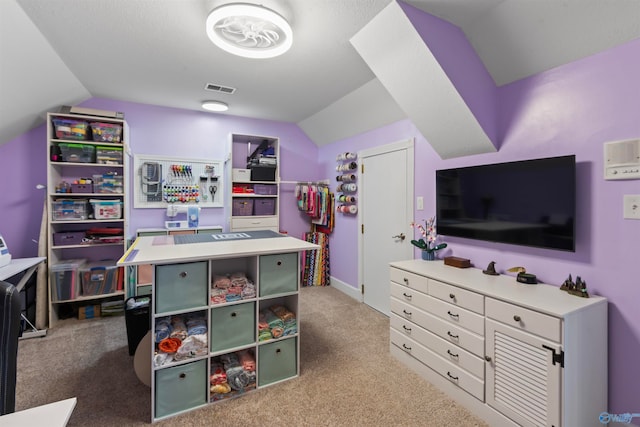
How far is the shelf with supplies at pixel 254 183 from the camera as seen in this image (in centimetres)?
402

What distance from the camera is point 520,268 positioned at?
2.05 metres

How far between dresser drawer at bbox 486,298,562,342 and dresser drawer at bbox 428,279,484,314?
0.21 ft

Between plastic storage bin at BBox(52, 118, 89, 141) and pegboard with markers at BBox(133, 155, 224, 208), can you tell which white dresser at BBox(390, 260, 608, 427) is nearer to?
pegboard with markers at BBox(133, 155, 224, 208)

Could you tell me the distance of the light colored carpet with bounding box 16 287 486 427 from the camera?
180 cm

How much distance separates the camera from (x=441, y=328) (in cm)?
208

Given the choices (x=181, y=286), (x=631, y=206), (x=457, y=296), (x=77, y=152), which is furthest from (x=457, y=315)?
(x=77, y=152)

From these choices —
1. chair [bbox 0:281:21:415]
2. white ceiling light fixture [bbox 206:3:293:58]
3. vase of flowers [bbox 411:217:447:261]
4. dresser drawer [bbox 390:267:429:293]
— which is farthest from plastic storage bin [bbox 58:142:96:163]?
vase of flowers [bbox 411:217:447:261]

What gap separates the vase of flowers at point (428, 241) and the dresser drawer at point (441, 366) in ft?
2.51

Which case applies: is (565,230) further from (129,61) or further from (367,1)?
(129,61)

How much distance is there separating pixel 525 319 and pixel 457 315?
440 mm

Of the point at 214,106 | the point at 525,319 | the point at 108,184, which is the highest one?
the point at 214,106

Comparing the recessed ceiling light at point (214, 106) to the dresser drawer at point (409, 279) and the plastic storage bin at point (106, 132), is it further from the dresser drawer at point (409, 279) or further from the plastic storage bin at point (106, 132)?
the dresser drawer at point (409, 279)

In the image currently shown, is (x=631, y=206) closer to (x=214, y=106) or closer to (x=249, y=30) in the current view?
(x=249, y=30)

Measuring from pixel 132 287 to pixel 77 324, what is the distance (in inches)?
23.6
